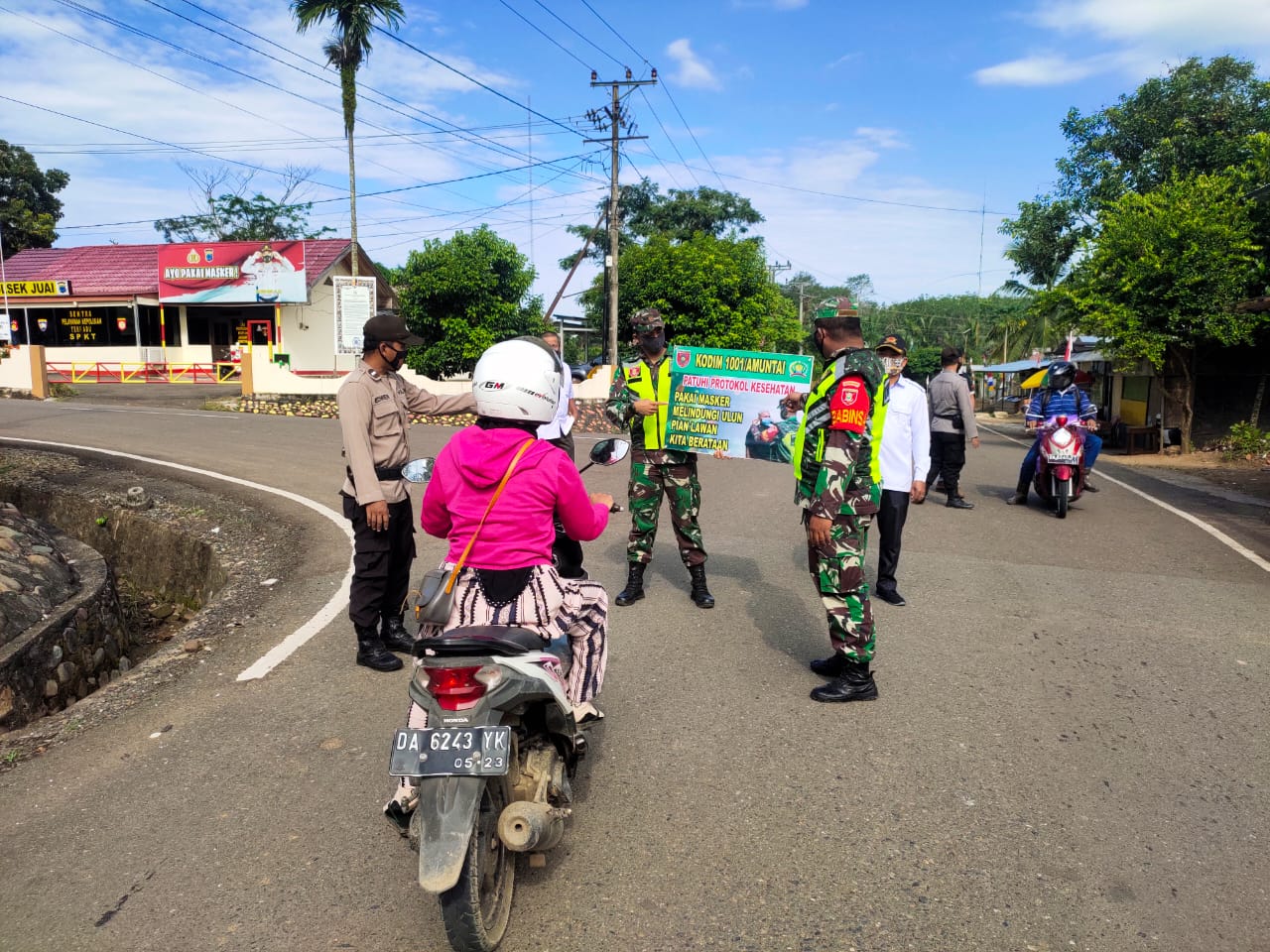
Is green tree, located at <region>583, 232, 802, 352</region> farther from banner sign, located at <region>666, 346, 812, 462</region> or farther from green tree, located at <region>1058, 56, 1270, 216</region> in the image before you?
banner sign, located at <region>666, 346, 812, 462</region>

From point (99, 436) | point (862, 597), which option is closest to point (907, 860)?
point (862, 597)

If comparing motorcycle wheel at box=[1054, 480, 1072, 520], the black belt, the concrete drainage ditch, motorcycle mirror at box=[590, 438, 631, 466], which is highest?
motorcycle mirror at box=[590, 438, 631, 466]

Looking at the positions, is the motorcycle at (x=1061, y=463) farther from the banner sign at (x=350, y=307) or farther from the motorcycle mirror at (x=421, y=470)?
the banner sign at (x=350, y=307)

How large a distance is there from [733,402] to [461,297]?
1948 centimetres

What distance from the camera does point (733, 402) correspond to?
5.68 m

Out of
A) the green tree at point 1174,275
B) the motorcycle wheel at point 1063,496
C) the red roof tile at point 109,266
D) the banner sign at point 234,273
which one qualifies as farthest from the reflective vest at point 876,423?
the red roof tile at point 109,266

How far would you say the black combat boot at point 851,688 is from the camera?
14.1ft

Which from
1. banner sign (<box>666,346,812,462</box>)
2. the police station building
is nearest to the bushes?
banner sign (<box>666,346,812,462</box>)

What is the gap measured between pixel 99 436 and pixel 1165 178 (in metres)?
27.2

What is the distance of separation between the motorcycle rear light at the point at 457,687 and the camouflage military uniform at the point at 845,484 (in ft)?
7.08

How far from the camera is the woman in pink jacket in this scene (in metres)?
2.91

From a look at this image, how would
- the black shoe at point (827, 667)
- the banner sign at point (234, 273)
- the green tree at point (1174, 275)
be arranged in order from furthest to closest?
the banner sign at point (234, 273) < the green tree at point (1174, 275) < the black shoe at point (827, 667)

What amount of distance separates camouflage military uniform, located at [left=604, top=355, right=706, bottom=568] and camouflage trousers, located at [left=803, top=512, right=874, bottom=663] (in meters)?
1.55

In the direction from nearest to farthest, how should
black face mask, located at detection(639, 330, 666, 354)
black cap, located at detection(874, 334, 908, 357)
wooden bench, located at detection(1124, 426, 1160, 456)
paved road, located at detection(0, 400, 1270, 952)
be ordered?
paved road, located at detection(0, 400, 1270, 952)
black face mask, located at detection(639, 330, 666, 354)
black cap, located at detection(874, 334, 908, 357)
wooden bench, located at detection(1124, 426, 1160, 456)
